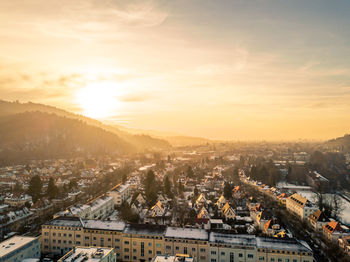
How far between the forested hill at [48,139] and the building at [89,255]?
4612 cm

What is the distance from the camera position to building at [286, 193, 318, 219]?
60.6 feet

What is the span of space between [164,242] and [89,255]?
358 cm

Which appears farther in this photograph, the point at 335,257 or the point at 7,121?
the point at 7,121

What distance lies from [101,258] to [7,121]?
81096 millimetres

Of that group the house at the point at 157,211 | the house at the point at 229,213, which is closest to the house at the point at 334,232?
the house at the point at 229,213

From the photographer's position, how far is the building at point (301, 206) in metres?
18.5

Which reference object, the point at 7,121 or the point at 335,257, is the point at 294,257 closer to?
the point at 335,257

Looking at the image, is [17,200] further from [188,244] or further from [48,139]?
[48,139]

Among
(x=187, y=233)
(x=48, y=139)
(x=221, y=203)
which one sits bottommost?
(x=221, y=203)

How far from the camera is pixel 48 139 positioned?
65.6 m

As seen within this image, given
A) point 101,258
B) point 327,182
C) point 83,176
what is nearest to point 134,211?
point 101,258

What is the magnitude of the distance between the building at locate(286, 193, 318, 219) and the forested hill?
161ft

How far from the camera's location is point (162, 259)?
9.69 meters

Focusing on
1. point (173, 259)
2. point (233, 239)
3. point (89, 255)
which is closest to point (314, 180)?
point (233, 239)
